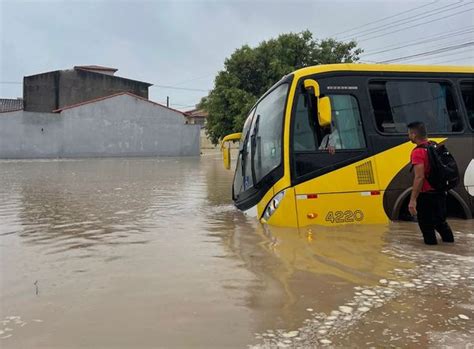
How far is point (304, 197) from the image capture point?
672 cm

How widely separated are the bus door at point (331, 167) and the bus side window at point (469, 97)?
197cm

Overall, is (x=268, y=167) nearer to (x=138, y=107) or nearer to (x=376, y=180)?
(x=376, y=180)

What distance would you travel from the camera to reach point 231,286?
4559 millimetres

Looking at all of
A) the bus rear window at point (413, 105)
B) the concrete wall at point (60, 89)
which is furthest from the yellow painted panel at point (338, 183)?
the concrete wall at point (60, 89)

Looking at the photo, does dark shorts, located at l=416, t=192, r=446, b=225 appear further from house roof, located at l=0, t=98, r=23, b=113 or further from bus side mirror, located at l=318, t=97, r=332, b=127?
house roof, located at l=0, t=98, r=23, b=113

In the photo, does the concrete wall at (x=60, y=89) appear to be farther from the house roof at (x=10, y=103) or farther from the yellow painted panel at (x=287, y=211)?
the yellow painted panel at (x=287, y=211)

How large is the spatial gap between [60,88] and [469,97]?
43.2 m

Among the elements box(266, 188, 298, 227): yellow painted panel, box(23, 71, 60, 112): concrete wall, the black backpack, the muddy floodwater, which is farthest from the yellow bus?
box(23, 71, 60, 112): concrete wall

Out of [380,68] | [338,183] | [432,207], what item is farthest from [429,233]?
[380,68]

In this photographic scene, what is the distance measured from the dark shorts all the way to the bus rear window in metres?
1.61

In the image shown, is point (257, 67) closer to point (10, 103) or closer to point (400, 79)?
point (400, 79)

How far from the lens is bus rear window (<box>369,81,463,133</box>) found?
7273mm

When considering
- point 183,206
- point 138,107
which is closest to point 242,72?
point 138,107

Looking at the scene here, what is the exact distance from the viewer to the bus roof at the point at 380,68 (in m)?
7.10
